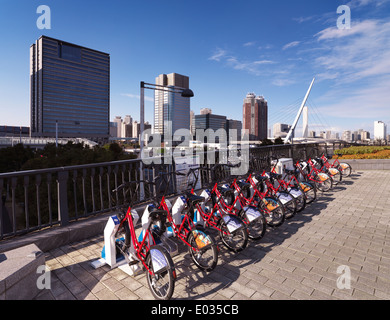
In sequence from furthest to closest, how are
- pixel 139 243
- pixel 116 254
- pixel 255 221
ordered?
pixel 255 221, pixel 116 254, pixel 139 243

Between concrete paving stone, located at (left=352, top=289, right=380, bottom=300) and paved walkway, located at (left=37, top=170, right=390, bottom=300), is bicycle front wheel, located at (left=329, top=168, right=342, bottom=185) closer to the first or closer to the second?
paved walkway, located at (left=37, top=170, right=390, bottom=300)

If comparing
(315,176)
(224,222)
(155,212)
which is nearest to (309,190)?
(315,176)

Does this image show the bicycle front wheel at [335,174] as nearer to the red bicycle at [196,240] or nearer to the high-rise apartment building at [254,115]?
the red bicycle at [196,240]

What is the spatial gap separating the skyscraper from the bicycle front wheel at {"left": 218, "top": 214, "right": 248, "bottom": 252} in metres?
7.22

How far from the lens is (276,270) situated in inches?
137

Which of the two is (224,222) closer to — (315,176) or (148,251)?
(148,251)

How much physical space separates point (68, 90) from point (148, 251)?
15047cm

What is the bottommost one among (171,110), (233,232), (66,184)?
(233,232)

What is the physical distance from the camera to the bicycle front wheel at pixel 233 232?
12.8ft

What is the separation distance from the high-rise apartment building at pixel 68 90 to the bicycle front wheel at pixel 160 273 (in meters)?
141

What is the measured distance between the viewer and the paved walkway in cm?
298

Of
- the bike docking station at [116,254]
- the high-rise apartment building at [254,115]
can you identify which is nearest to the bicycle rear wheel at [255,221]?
the bike docking station at [116,254]

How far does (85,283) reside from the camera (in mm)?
3195
